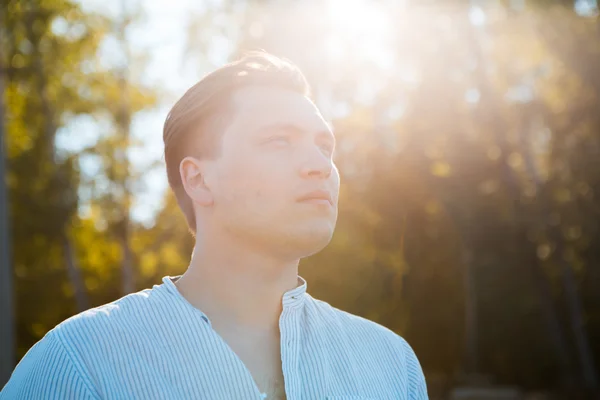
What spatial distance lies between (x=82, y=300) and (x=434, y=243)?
1025 cm

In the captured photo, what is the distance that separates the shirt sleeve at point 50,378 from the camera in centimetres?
227

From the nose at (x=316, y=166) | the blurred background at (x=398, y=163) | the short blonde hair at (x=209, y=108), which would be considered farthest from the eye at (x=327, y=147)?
the blurred background at (x=398, y=163)

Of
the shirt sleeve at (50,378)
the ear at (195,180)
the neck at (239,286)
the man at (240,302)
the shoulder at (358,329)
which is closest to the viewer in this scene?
the shirt sleeve at (50,378)

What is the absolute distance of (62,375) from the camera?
2291 mm

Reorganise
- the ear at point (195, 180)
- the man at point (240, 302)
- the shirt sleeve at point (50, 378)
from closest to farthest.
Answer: the shirt sleeve at point (50, 378)
the man at point (240, 302)
the ear at point (195, 180)

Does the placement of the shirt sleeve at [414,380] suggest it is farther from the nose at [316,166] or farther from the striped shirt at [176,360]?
the nose at [316,166]

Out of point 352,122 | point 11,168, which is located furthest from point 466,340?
point 11,168

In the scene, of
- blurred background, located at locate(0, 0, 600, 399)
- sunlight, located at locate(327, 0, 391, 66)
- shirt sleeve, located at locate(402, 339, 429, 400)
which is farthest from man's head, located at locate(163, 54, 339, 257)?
sunlight, located at locate(327, 0, 391, 66)

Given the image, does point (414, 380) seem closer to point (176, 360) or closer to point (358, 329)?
point (358, 329)

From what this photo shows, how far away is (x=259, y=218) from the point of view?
8.48 feet

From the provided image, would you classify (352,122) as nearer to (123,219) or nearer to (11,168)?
(123,219)

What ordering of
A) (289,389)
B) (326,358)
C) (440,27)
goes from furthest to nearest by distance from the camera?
(440,27)
(326,358)
(289,389)

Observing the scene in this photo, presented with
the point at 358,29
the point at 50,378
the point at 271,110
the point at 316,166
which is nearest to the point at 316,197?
the point at 316,166

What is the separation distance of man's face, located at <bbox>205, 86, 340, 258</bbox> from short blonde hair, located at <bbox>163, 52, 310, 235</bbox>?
53 mm
